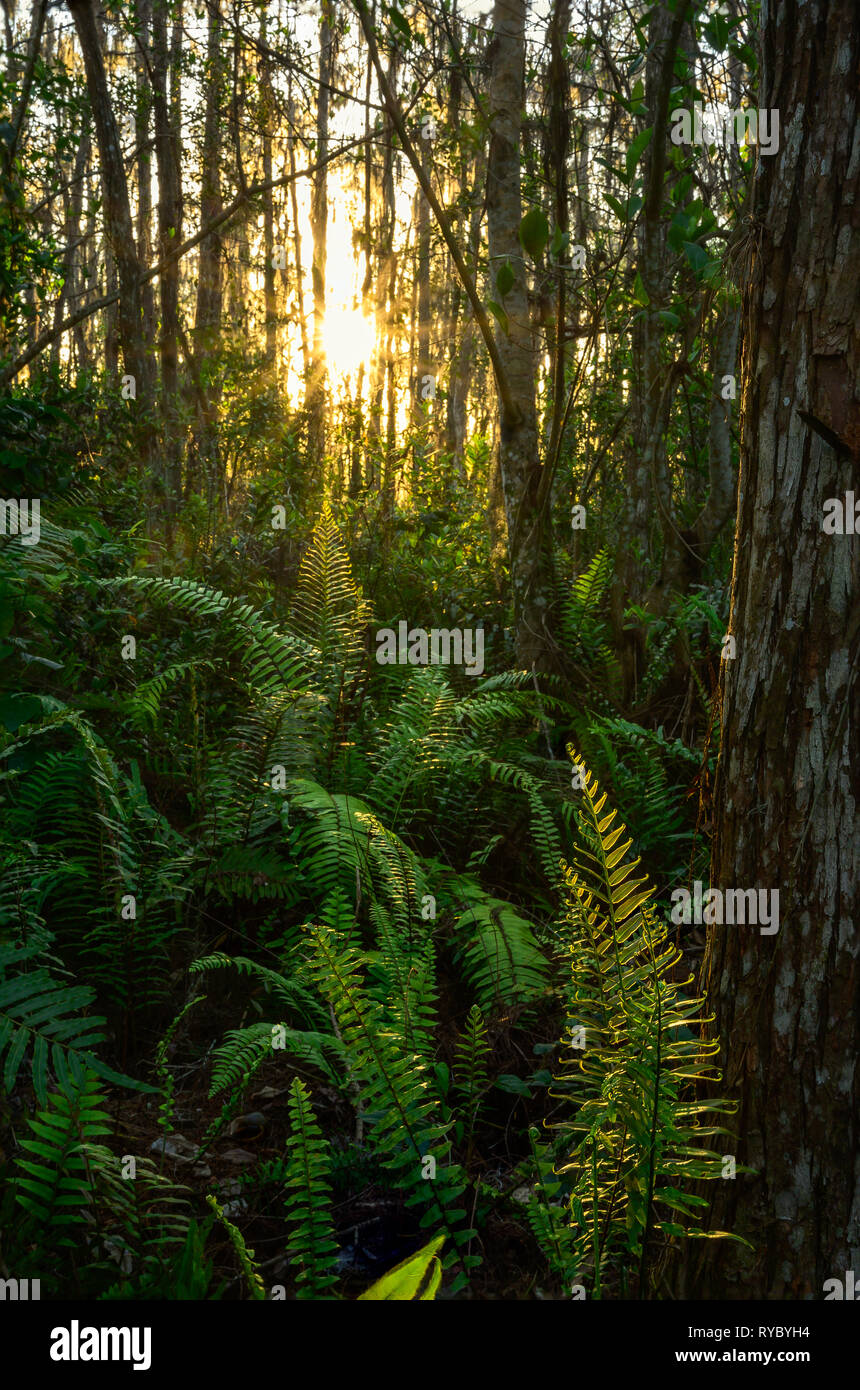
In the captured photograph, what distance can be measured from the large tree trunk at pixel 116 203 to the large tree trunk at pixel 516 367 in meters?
2.92

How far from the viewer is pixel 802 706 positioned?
5.58 feet

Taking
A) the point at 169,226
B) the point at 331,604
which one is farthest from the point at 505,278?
the point at 169,226

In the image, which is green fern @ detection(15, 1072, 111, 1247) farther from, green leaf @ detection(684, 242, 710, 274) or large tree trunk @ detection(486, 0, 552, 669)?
large tree trunk @ detection(486, 0, 552, 669)

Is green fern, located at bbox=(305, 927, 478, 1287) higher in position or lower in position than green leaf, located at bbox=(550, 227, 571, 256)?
lower

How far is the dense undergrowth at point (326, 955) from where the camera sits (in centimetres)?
180

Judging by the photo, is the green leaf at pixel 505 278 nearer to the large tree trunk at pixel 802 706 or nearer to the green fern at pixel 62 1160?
the large tree trunk at pixel 802 706

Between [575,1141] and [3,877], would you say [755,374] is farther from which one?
[3,877]

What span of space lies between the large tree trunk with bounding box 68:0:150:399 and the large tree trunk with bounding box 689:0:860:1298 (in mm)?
6248

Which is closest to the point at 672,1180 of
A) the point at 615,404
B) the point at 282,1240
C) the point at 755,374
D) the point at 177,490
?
the point at 282,1240

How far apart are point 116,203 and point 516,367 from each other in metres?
3.74

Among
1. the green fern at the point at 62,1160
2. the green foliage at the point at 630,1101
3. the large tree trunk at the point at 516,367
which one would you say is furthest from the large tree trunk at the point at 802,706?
the large tree trunk at the point at 516,367

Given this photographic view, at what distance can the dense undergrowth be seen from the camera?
1.80m

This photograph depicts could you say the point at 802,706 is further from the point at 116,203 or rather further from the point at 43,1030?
the point at 116,203

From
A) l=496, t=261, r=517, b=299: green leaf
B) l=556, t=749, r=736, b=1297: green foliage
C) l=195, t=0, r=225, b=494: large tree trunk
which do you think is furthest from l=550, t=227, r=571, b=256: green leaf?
l=195, t=0, r=225, b=494: large tree trunk
